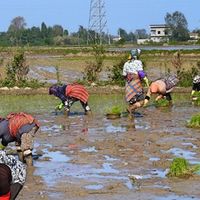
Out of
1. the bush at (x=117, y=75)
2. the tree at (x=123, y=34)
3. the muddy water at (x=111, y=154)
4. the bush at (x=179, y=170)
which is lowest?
the muddy water at (x=111, y=154)

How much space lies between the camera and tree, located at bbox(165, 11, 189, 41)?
124188mm

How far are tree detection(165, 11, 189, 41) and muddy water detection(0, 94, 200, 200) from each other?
106612 millimetres

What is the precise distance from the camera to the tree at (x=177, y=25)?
124188 mm

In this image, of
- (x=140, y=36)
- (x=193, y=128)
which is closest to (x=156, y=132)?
(x=193, y=128)

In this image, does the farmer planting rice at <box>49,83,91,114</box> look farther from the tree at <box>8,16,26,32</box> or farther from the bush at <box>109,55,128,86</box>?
the tree at <box>8,16,26,32</box>

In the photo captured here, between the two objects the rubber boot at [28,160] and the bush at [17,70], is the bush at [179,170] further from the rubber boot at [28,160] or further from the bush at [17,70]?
the bush at [17,70]

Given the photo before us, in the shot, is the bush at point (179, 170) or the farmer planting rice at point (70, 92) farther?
the farmer planting rice at point (70, 92)

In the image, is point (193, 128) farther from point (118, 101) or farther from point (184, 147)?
point (118, 101)

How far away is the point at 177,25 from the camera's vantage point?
131875 millimetres

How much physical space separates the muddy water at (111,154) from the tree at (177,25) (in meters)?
107

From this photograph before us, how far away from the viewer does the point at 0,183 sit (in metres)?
5.36

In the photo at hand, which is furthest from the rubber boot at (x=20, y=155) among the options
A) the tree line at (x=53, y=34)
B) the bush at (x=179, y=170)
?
the tree line at (x=53, y=34)

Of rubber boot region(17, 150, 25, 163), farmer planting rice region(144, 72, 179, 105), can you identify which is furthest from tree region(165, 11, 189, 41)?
rubber boot region(17, 150, 25, 163)

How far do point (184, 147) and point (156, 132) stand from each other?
2.05 metres
